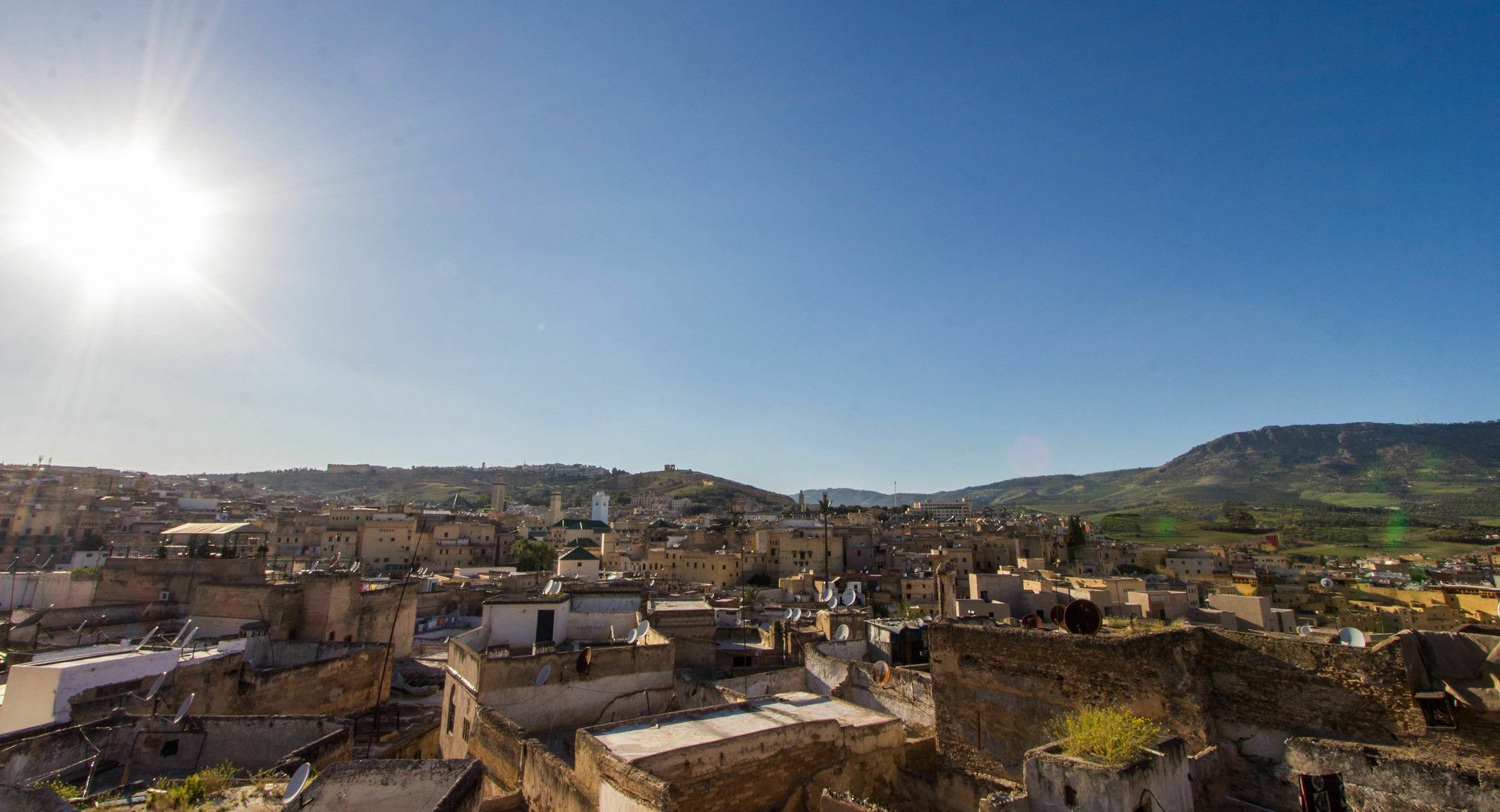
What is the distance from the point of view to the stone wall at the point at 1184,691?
9.14m

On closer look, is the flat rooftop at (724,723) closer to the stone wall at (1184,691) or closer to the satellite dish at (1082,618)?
the stone wall at (1184,691)

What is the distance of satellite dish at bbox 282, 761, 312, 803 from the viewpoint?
8.93 meters

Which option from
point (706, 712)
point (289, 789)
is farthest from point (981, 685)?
point (289, 789)

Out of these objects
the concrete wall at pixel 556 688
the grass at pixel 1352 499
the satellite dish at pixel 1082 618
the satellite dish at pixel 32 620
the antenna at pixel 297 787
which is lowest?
the concrete wall at pixel 556 688

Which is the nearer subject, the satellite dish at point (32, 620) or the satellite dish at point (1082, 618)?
the satellite dish at point (1082, 618)

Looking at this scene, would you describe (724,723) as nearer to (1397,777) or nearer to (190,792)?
(190,792)

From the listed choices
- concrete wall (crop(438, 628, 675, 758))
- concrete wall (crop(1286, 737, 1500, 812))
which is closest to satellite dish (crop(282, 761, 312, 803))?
concrete wall (crop(438, 628, 675, 758))

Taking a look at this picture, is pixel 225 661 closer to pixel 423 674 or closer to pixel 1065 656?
pixel 423 674

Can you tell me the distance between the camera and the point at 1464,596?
3969 cm

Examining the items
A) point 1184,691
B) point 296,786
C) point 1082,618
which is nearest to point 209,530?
point 296,786

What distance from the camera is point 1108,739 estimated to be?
27.5 ft

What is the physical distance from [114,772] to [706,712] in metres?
10.5

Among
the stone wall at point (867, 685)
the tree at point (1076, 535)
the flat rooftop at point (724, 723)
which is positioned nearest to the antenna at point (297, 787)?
the flat rooftop at point (724, 723)

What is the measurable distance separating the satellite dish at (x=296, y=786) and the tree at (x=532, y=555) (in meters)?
52.6
